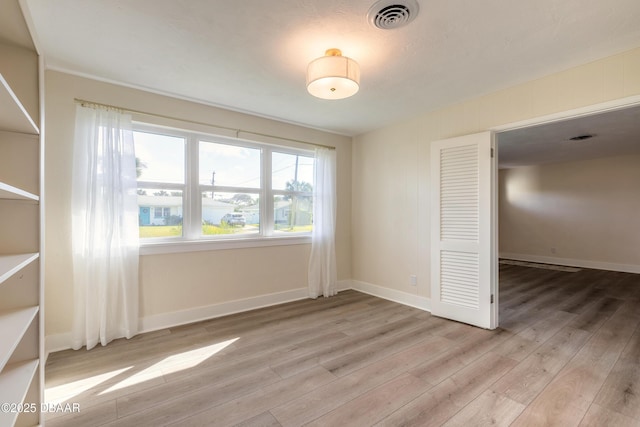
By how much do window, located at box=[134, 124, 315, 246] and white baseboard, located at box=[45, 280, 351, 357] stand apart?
81 cm

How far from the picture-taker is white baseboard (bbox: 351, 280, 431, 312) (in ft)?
12.0

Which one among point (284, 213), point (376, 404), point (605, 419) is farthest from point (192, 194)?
point (605, 419)

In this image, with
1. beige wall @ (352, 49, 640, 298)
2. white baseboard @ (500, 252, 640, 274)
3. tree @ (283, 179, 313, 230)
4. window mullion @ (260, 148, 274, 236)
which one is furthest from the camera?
white baseboard @ (500, 252, 640, 274)

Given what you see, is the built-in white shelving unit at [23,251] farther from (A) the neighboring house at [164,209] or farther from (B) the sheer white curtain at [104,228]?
(A) the neighboring house at [164,209]

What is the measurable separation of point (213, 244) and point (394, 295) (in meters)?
2.52

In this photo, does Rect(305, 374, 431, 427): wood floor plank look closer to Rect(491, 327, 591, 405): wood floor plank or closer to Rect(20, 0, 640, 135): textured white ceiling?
Rect(491, 327, 591, 405): wood floor plank

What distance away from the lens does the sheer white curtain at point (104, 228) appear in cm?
257

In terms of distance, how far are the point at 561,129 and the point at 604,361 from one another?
10.7ft

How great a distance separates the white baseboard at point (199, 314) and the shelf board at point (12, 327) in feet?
4.65

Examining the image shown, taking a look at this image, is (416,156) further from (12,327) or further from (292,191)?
(12,327)

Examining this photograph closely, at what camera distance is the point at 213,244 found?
11.0 ft

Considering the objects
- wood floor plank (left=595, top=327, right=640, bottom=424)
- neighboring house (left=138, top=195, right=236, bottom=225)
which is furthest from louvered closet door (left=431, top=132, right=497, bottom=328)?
neighboring house (left=138, top=195, right=236, bottom=225)

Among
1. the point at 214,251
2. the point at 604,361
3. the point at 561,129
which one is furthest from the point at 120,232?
the point at 561,129

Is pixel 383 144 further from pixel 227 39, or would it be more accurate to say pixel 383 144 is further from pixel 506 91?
pixel 227 39
